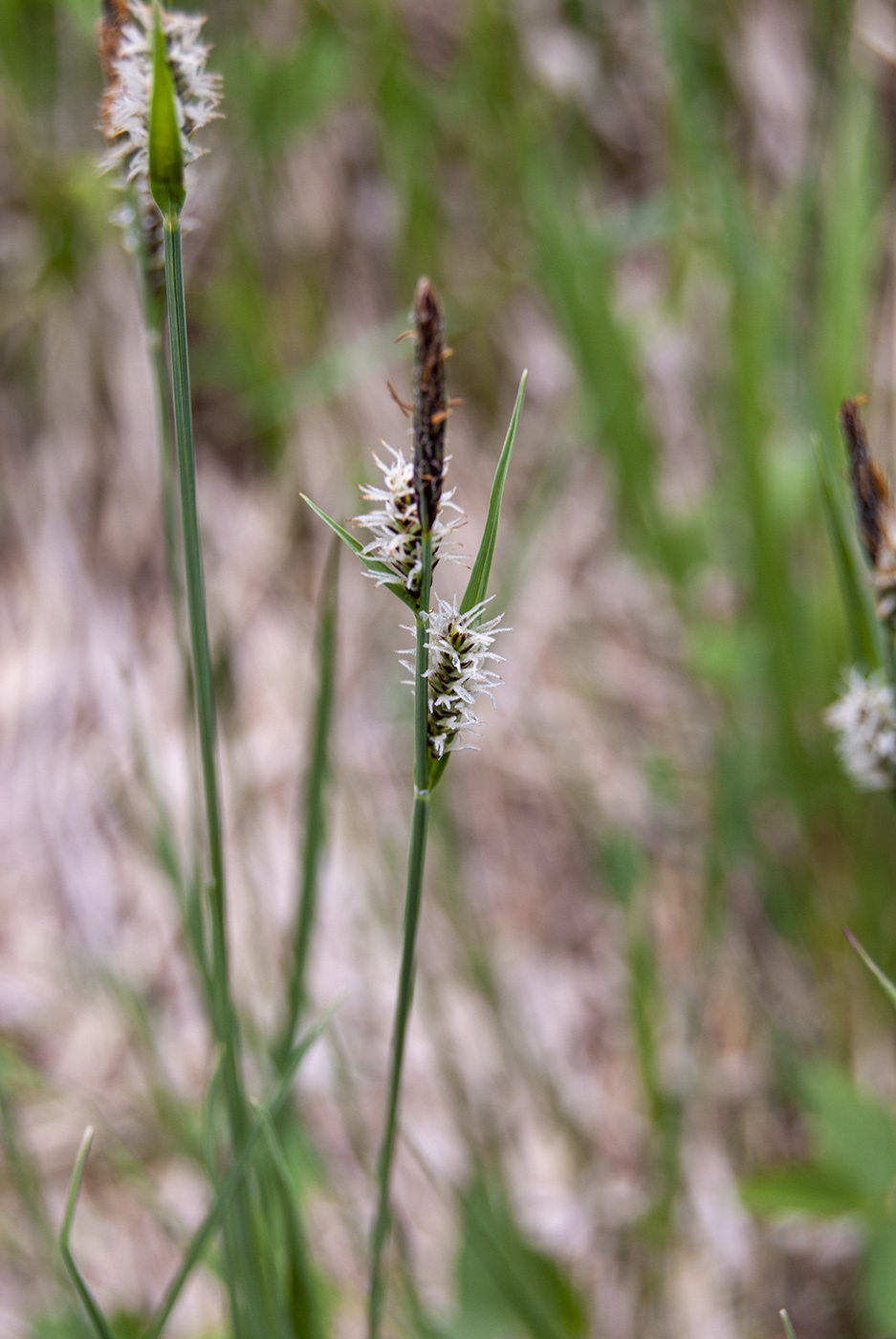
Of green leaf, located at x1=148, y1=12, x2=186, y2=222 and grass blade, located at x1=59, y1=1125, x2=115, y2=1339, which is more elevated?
green leaf, located at x1=148, y1=12, x2=186, y2=222

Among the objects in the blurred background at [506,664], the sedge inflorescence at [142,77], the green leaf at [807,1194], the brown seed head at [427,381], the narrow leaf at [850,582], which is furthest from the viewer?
the blurred background at [506,664]

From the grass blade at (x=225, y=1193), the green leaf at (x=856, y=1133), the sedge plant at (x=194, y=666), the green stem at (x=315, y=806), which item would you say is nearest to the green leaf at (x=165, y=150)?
the sedge plant at (x=194, y=666)

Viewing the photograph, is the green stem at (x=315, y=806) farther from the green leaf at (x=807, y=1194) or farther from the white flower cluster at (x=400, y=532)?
the green leaf at (x=807, y=1194)

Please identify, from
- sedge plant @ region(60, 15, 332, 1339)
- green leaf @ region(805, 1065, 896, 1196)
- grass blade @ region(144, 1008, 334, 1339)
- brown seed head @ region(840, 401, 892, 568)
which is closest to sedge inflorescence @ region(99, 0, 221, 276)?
sedge plant @ region(60, 15, 332, 1339)

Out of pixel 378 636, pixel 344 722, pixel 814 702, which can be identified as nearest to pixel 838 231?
pixel 814 702

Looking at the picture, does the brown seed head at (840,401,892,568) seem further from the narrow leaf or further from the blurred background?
the blurred background

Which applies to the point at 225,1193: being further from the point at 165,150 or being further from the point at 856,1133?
the point at 856,1133

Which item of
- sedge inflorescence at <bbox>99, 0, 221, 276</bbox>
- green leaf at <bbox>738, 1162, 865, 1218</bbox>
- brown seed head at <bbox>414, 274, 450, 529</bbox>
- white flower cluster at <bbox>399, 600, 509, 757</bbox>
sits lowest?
green leaf at <bbox>738, 1162, 865, 1218</bbox>
